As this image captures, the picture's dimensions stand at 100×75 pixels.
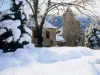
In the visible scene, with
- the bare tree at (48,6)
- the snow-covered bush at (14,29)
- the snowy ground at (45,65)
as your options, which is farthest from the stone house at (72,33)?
the snowy ground at (45,65)

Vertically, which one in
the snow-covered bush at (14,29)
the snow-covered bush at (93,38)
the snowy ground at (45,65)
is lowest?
the snow-covered bush at (93,38)

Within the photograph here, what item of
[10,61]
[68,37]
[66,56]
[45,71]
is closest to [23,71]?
[45,71]

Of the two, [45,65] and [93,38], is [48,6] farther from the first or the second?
[93,38]

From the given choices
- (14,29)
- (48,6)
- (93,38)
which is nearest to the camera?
(14,29)

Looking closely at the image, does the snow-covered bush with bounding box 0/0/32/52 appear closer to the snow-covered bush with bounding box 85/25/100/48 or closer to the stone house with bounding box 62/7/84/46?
the snow-covered bush with bounding box 85/25/100/48

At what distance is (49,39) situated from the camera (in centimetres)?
4194

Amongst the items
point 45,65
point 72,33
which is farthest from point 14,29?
point 72,33

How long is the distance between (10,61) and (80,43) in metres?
41.3

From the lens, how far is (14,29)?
575 inches

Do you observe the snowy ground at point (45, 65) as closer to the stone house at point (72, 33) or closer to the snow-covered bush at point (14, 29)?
the snow-covered bush at point (14, 29)

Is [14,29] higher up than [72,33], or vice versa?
[14,29]


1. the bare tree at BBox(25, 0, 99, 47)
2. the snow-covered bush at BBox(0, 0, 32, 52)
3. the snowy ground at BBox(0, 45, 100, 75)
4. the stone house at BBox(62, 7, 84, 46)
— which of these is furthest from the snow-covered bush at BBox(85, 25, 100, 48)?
the snowy ground at BBox(0, 45, 100, 75)

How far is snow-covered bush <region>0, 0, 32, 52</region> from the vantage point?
14.2m

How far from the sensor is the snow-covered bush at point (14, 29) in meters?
14.2
